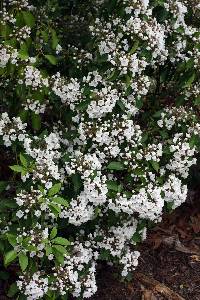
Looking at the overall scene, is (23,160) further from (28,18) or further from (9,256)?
(28,18)

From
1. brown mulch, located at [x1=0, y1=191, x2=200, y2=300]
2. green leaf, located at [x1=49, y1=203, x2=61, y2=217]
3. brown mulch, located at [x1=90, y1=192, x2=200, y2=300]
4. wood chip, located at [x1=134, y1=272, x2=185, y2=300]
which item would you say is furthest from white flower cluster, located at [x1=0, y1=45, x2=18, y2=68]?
wood chip, located at [x1=134, y1=272, x2=185, y2=300]

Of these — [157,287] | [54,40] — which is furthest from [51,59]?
[157,287]

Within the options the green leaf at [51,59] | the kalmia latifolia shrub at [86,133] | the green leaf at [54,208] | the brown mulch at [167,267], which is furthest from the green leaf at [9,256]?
the brown mulch at [167,267]

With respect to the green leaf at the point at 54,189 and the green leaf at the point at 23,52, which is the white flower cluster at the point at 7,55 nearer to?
the green leaf at the point at 23,52

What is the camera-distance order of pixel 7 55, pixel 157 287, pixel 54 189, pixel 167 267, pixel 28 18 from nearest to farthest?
pixel 54 189 < pixel 7 55 < pixel 28 18 < pixel 157 287 < pixel 167 267

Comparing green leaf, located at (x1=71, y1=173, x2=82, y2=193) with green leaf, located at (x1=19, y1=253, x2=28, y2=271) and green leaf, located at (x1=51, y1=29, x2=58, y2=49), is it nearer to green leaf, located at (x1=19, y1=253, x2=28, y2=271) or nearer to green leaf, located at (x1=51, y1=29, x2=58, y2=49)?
green leaf, located at (x1=19, y1=253, x2=28, y2=271)

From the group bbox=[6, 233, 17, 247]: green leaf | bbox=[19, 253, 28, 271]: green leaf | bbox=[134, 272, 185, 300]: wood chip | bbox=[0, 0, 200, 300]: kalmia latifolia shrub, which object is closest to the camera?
bbox=[19, 253, 28, 271]: green leaf
